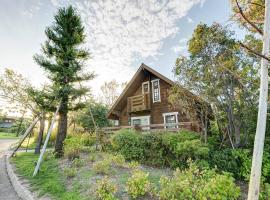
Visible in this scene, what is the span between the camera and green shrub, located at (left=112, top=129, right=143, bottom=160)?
8723 mm

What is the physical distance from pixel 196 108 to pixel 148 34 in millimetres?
5299

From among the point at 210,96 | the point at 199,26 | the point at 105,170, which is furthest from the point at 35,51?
the point at 210,96

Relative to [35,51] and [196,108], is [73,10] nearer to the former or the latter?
[35,51]

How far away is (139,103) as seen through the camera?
15.2m

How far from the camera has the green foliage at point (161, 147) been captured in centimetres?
675

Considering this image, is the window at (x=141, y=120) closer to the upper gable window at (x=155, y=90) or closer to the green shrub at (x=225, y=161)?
the upper gable window at (x=155, y=90)

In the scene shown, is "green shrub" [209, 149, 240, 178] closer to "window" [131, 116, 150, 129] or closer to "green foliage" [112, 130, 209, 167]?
"green foliage" [112, 130, 209, 167]

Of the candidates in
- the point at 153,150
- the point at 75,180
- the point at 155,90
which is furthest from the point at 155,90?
the point at 75,180

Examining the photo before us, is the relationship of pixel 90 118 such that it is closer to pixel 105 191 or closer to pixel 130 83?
pixel 130 83

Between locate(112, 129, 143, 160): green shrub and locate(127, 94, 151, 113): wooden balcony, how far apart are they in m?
5.32

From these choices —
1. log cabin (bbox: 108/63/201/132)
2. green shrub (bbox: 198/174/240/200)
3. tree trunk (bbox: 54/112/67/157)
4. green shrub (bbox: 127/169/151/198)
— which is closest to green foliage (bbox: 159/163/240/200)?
green shrub (bbox: 198/174/240/200)

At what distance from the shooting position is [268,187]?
460 centimetres

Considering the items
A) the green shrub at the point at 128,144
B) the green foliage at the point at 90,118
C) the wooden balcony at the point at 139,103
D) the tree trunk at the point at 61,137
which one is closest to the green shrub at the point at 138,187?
the green shrub at the point at 128,144

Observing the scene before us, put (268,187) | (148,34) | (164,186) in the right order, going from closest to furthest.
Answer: (164,186), (268,187), (148,34)
